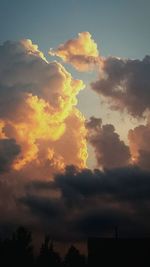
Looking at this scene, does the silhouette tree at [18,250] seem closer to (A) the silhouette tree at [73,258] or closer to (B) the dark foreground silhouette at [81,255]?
(B) the dark foreground silhouette at [81,255]

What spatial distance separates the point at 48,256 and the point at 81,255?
531 inches

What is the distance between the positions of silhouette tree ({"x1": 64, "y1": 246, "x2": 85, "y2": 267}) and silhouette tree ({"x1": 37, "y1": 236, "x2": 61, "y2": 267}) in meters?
5.40

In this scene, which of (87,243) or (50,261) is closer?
(87,243)

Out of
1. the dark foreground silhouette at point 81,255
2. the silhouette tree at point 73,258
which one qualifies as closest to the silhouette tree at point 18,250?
the dark foreground silhouette at point 81,255

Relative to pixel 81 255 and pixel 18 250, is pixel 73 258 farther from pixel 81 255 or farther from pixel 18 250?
pixel 18 250

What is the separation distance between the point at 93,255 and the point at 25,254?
44617 millimetres

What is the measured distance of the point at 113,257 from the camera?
4522 cm

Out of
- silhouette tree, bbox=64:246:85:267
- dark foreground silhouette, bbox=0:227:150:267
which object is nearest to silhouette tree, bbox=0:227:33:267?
dark foreground silhouette, bbox=0:227:150:267

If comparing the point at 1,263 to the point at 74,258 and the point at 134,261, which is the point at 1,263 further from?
the point at 134,261

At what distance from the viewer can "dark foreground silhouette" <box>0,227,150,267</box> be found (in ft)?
146

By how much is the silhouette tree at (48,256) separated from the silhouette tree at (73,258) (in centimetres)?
540

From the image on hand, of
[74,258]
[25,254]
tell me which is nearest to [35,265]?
[25,254]

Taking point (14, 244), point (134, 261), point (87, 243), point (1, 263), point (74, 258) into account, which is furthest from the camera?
point (74, 258)

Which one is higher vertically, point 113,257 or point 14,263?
point 14,263
